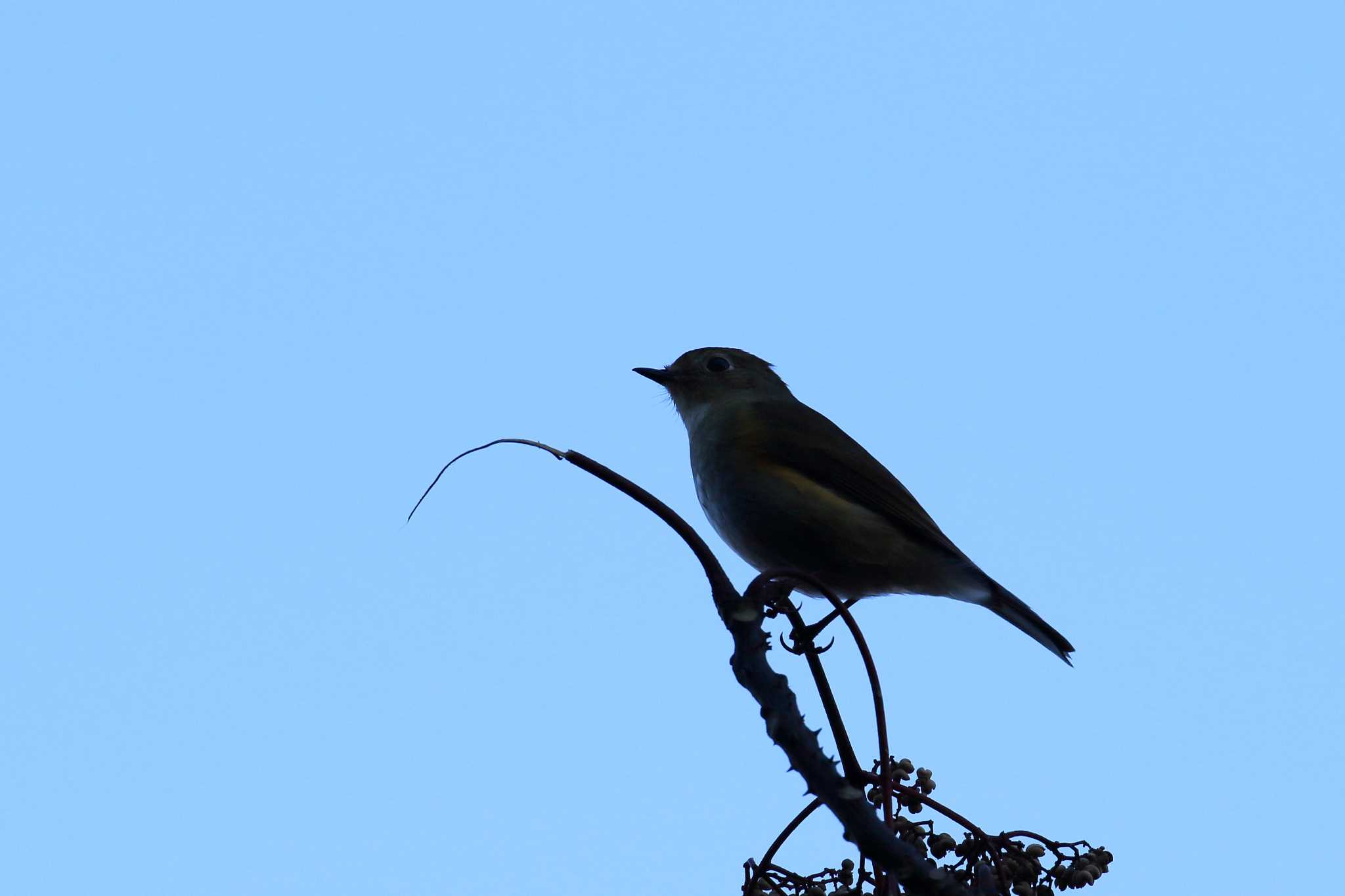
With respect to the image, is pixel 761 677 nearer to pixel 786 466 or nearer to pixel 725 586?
pixel 725 586

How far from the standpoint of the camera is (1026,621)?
5926 mm

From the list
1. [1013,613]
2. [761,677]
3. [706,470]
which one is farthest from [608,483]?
[1013,613]

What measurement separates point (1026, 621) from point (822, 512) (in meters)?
1.11

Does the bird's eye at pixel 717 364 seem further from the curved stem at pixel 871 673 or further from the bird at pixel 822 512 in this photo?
the curved stem at pixel 871 673

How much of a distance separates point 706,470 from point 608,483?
2756mm

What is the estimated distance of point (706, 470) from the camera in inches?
235

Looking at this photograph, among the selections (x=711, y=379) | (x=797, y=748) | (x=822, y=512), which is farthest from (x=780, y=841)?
(x=711, y=379)

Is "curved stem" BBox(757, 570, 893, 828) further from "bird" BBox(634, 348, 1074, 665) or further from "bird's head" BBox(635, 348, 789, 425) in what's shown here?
"bird's head" BBox(635, 348, 789, 425)

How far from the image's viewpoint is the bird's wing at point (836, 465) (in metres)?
6.01

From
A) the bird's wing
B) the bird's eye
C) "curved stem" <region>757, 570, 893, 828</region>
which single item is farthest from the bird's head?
"curved stem" <region>757, 570, 893, 828</region>

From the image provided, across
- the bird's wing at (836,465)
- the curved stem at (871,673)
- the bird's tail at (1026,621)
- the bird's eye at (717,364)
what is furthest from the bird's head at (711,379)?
the curved stem at (871,673)

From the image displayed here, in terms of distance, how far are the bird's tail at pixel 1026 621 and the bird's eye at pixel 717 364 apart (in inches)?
76.1

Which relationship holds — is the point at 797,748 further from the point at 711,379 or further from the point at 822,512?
the point at 711,379

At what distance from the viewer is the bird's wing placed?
601 centimetres
